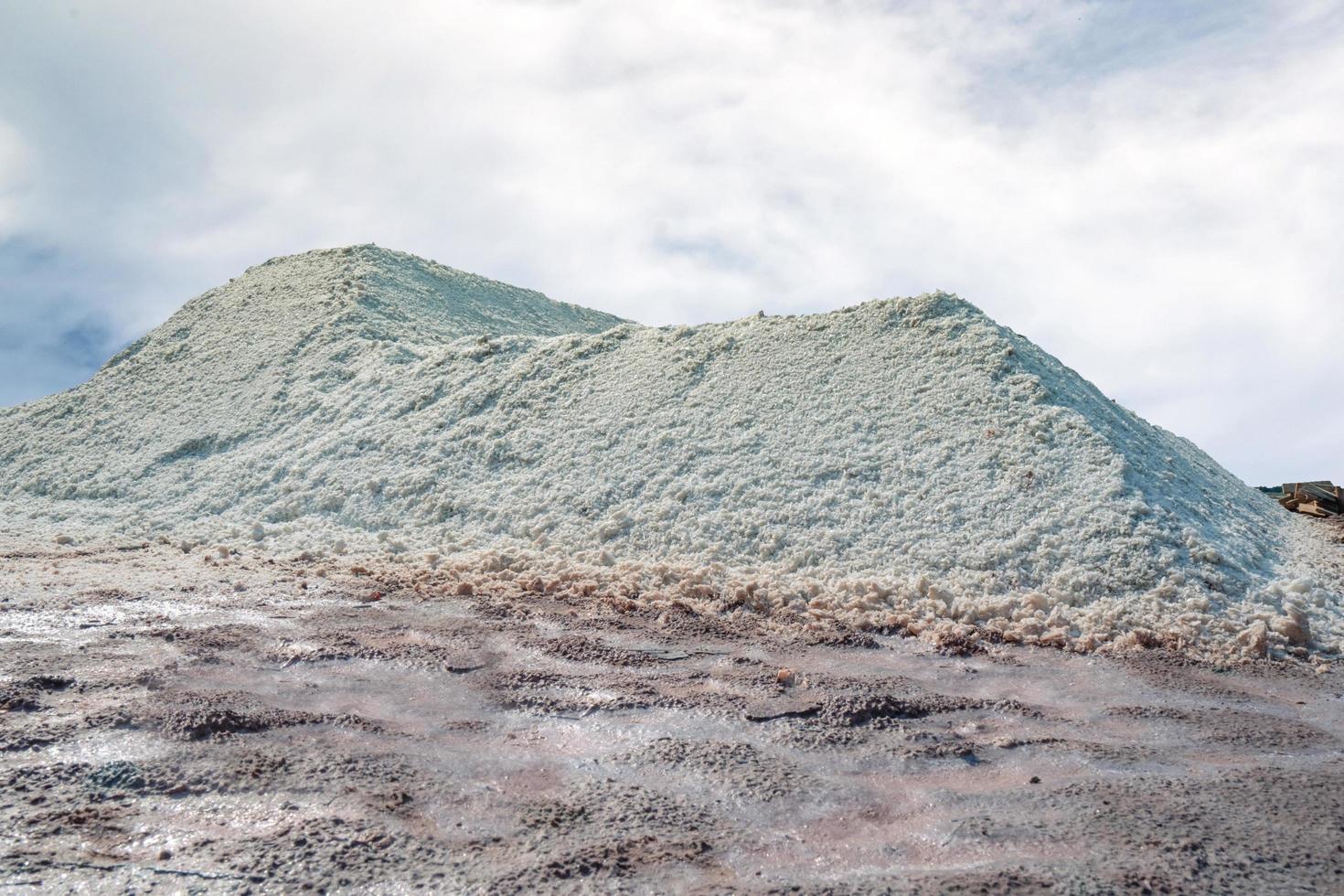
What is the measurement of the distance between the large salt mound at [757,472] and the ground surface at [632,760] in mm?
928

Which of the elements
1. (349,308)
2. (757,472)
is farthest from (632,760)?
(349,308)

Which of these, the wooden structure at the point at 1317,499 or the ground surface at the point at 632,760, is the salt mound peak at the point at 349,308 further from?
the wooden structure at the point at 1317,499

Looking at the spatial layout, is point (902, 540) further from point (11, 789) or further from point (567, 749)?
point (11, 789)

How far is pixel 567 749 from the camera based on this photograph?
166 inches

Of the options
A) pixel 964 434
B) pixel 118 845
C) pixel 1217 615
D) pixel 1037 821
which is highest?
pixel 964 434

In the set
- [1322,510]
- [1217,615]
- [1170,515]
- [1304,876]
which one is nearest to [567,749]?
[1304,876]

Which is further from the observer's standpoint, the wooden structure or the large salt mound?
the wooden structure

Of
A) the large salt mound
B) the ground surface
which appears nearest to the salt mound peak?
the large salt mound

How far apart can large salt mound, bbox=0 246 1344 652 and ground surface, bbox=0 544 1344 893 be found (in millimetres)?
928

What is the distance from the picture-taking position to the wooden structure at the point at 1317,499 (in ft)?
42.9

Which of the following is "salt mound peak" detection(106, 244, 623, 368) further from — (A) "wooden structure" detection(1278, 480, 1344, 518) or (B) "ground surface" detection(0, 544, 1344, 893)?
(A) "wooden structure" detection(1278, 480, 1344, 518)

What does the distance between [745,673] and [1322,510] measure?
11295 mm

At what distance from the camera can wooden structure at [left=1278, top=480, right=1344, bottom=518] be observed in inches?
515

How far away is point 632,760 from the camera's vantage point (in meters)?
4.10
